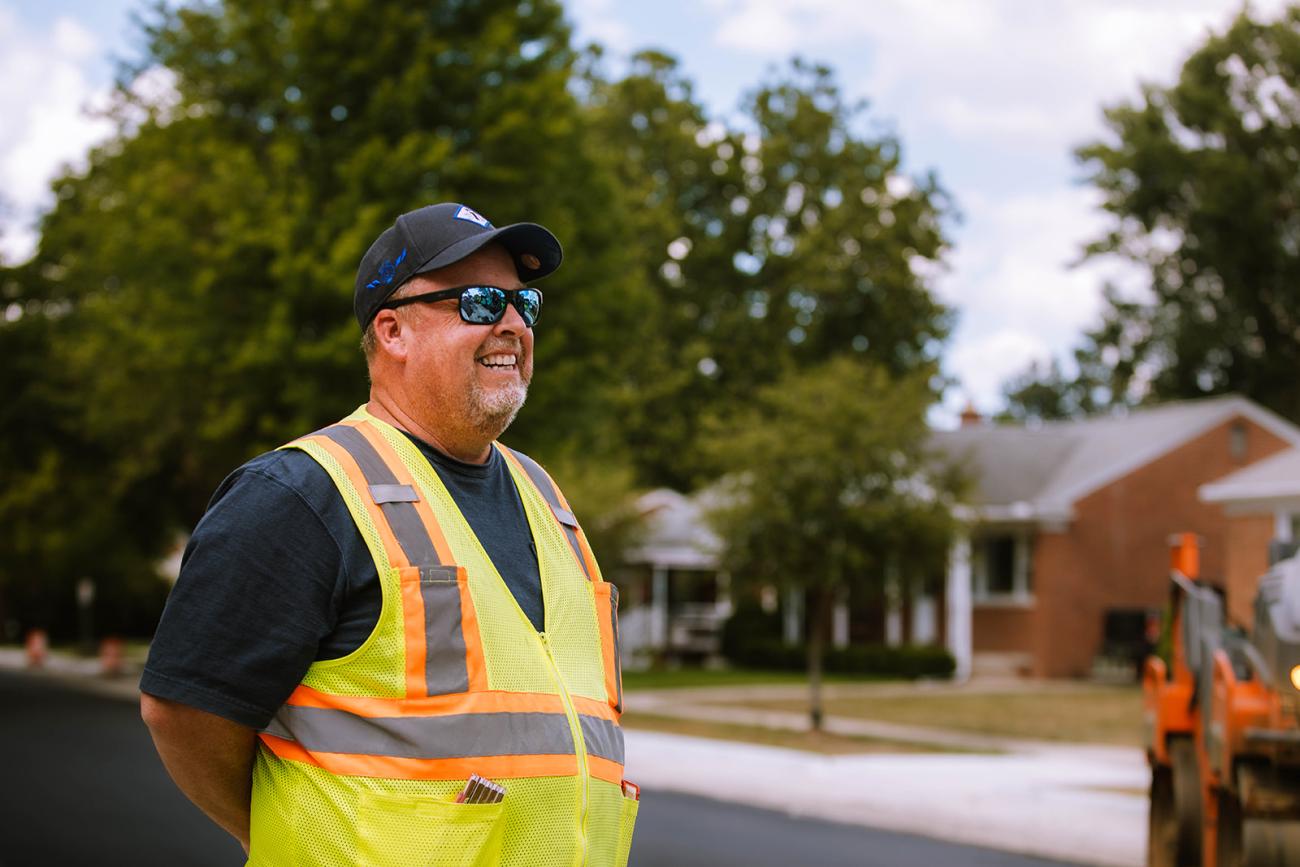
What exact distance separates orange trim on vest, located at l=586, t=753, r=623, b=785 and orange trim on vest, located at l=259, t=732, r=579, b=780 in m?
0.15

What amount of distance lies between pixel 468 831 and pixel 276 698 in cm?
38

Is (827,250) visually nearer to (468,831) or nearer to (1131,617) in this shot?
(1131,617)

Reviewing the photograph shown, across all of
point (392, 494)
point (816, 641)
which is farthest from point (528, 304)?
point (816, 641)

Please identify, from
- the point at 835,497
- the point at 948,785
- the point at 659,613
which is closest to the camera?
the point at 948,785

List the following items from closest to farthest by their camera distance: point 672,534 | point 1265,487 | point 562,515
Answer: point 562,515
point 1265,487
point 672,534

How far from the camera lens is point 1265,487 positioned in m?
25.7

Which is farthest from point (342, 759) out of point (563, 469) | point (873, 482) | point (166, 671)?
point (563, 469)

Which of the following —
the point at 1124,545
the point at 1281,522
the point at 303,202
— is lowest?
the point at 1124,545

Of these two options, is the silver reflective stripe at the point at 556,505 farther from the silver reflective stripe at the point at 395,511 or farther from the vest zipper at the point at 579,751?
the silver reflective stripe at the point at 395,511

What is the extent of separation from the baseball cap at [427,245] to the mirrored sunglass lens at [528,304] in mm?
67

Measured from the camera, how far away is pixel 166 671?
2572 millimetres

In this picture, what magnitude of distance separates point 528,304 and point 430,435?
331 millimetres

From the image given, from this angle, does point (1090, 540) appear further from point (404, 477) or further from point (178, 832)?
point (404, 477)

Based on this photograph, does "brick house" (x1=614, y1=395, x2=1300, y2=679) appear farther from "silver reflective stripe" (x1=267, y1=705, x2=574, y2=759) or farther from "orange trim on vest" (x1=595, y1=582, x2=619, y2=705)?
"silver reflective stripe" (x1=267, y1=705, x2=574, y2=759)
